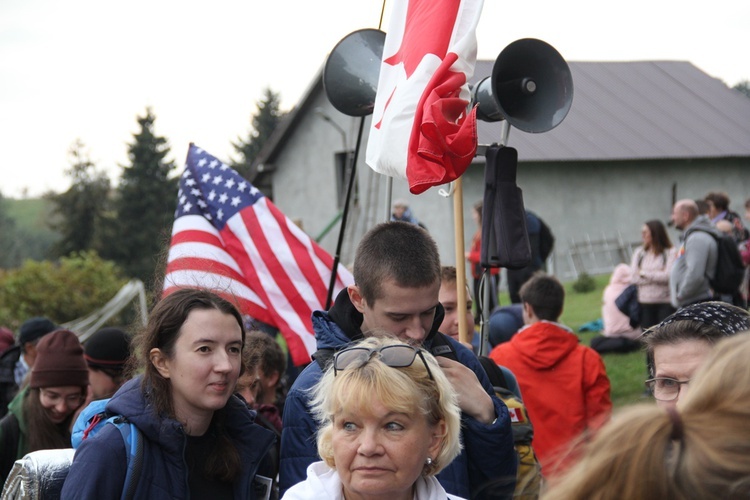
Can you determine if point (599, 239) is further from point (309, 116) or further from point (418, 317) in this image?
point (418, 317)

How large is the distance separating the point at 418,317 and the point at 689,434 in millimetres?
2055

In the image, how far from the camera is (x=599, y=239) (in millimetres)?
32094

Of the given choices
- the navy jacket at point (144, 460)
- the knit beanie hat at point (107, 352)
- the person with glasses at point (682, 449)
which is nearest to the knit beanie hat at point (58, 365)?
the knit beanie hat at point (107, 352)

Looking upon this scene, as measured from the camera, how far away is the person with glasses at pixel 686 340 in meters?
2.97

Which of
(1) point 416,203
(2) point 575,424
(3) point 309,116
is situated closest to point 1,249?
(3) point 309,116

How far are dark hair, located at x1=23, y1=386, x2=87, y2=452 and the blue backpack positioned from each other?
46.3 inches

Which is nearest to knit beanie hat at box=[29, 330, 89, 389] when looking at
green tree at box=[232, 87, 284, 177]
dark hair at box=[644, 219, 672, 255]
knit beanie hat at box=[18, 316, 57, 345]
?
knit beanie hat at box=[18, 316, 57, 345]

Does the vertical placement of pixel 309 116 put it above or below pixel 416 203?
above

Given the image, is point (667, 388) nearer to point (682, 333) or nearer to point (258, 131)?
point (682, 333)

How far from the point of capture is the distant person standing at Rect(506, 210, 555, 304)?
37.9 ft

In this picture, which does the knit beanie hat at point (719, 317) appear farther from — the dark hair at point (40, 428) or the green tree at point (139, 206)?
the green tree at point (139, 206)

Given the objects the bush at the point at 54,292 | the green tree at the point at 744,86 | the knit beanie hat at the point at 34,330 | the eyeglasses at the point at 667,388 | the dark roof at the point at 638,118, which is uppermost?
the green tree at the point at 744,86

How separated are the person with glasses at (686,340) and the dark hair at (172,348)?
1526mm

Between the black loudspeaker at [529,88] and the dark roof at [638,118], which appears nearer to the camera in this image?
the black loudspeaker at [529,88]
